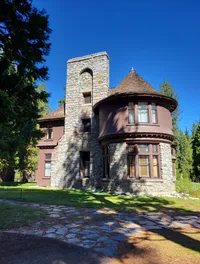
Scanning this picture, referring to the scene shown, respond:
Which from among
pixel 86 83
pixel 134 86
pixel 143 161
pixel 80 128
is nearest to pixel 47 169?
pixel 80 128

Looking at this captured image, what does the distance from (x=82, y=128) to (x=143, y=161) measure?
7.11 meters

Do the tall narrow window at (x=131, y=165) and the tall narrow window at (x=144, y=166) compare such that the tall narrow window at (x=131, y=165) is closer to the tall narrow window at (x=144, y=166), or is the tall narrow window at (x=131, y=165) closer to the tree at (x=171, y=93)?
the tall narrow window at (x=144, y=166)

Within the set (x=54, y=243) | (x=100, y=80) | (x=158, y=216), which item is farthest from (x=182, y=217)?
(x=100, y=80)

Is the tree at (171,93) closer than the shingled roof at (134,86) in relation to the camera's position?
No

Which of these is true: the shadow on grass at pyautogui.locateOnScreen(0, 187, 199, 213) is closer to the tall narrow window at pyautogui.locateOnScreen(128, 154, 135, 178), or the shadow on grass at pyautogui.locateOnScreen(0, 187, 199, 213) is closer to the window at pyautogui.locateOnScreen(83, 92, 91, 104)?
the tall narrow window at pyautogui.locateOnScreen(128, 154, 135, 178)

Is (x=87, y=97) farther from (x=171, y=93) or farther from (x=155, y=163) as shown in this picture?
(x=171, y=93)

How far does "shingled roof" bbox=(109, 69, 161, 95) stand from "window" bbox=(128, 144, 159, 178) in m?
4.00

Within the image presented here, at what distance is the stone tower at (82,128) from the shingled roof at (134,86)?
7.79 feet

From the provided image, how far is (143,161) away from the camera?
13.9 metres

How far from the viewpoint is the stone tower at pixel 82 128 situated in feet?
58.4

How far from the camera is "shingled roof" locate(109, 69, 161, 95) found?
47.9ft

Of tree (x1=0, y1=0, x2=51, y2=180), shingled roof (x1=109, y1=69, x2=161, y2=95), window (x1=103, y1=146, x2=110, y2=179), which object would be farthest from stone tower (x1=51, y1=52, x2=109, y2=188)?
tree (x1=0, y1=0, x2=51, y2=180)

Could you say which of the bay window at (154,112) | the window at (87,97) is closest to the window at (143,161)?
the bay window at (154,112)

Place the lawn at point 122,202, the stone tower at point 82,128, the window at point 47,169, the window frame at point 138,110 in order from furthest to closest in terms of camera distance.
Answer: the window at point 47,169, the stone tower at point 82,128, the window frame at point 138,110, the lawn at point 122,202
